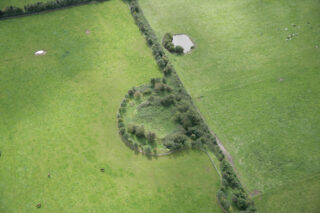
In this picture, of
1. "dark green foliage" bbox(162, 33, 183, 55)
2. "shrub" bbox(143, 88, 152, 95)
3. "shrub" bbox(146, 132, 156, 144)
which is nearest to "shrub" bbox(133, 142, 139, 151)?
"shrub" bbox(146, 132, 156, 144)

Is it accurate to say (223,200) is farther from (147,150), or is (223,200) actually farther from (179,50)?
(179,50)

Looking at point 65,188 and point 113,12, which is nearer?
point 65,188

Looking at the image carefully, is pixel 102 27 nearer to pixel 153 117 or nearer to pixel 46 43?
pixel 46 43

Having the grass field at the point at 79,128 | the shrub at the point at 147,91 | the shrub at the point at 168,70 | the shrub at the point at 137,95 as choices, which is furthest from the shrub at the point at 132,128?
the shrub at the point at 168,70

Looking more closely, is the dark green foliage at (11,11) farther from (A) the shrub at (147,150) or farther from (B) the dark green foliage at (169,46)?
(A) the shrub at (147,150)

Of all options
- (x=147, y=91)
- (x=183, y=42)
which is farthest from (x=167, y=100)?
(x=183, y=42)

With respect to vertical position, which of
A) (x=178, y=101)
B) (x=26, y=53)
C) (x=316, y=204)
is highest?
(x=26, y=53)

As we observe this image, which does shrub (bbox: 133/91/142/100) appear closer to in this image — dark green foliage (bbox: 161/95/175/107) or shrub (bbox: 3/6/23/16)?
dark green foliage (bbox: 161/95/175/107)

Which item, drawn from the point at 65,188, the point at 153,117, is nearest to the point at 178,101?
the point at 153,117
